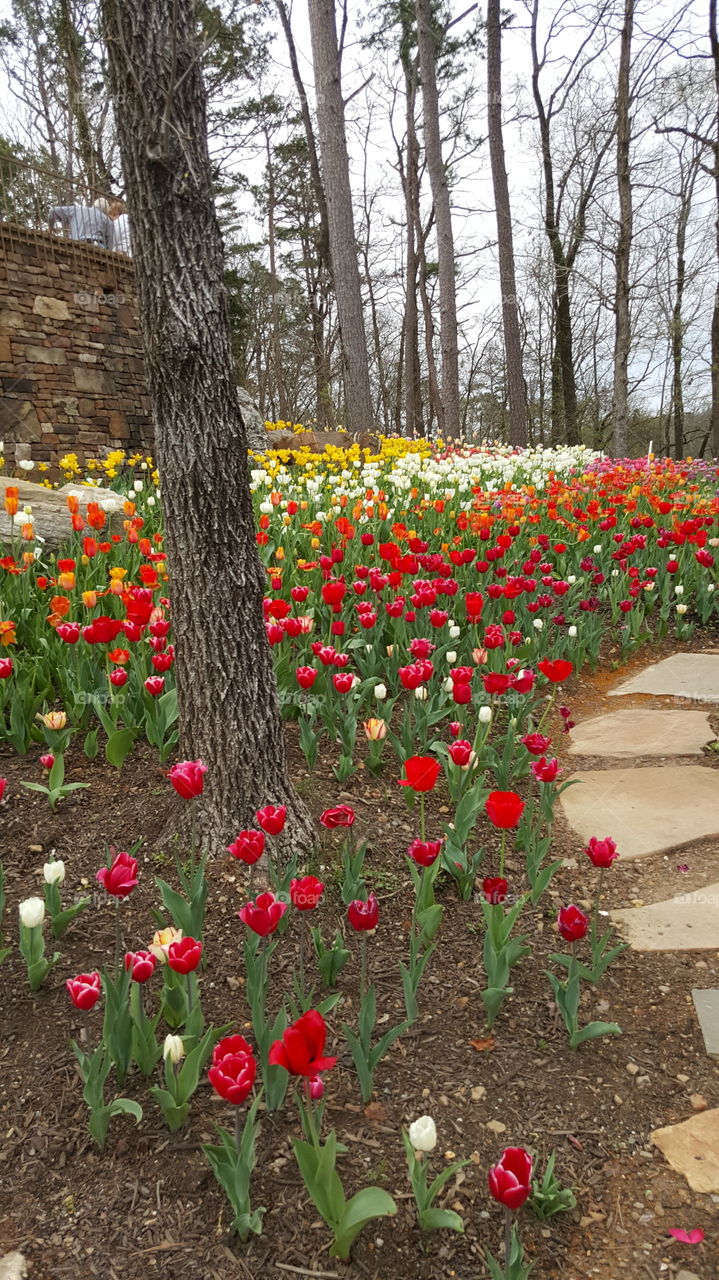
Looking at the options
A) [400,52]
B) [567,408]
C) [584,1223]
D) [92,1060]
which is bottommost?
[584,1223]

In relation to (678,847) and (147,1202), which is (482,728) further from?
(147,1202)

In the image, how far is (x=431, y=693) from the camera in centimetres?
309

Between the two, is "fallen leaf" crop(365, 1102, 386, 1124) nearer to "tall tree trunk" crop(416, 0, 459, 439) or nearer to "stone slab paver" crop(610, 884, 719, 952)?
"stone slab paver" crop(610, 884, 719, 952)

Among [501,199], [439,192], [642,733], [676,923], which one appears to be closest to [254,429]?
[439,192]

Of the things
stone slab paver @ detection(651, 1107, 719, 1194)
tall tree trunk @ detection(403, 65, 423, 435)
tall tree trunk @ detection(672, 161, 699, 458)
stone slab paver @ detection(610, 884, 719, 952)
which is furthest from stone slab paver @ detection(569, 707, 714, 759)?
tall tree trunk @ detection(672, 161, 699, 458)

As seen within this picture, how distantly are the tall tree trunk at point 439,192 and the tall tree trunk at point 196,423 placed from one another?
9790 mm

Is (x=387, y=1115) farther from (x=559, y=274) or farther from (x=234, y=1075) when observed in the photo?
(x=559, y=274)

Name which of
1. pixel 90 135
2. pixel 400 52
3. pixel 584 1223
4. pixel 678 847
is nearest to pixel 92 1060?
pixel 584 1223

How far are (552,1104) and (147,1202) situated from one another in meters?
0.75

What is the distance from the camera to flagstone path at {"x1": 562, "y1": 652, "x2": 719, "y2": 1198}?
1.52 m

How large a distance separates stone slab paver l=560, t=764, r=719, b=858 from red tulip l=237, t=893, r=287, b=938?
143 cm

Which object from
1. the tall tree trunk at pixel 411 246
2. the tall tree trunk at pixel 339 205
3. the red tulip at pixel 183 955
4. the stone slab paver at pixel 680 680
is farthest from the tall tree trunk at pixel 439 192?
the red tulip at pixel 183 955

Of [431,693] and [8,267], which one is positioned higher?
[8,267]

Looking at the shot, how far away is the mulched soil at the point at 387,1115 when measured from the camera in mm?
1271
